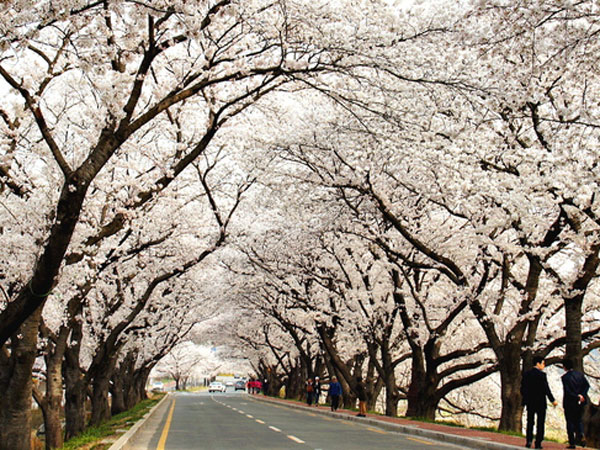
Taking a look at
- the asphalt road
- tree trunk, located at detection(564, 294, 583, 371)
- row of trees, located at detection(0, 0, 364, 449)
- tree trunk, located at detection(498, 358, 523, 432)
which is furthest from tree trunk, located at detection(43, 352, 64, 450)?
tree trunk, located at detection(564, 294, 583, 371)

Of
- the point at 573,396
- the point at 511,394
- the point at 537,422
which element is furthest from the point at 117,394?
the point at 573,396

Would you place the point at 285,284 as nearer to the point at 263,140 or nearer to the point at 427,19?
the point at 263,140

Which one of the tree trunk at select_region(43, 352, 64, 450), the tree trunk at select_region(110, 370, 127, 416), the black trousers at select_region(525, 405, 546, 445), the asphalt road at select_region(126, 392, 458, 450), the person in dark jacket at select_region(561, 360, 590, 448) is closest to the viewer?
the black trousers at select_region(525, 405, 546, 445)

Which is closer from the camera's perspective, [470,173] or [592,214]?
[592,214]

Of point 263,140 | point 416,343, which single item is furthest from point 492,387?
point 263,140

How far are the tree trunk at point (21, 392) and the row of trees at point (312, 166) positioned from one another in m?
0.04

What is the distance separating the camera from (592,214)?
14.7 meters

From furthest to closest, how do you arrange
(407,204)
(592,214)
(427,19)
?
(407,204)
(592,214)
(427,19)

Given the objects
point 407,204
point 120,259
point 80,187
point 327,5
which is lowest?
point 80,187

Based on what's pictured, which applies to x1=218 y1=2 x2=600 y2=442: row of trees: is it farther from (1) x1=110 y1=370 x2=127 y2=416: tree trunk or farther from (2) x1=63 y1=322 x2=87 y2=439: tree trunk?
(1) x1=110 y1=370 x2=127 y2=416: tree trunk

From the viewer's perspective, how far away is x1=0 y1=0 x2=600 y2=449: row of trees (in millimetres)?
9469

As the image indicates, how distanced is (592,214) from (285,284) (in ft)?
68.1

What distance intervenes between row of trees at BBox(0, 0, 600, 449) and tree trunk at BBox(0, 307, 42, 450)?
0.12 feet

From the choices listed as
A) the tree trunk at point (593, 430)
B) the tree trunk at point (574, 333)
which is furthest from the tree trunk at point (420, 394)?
the tree trunk at point (593, 430)
